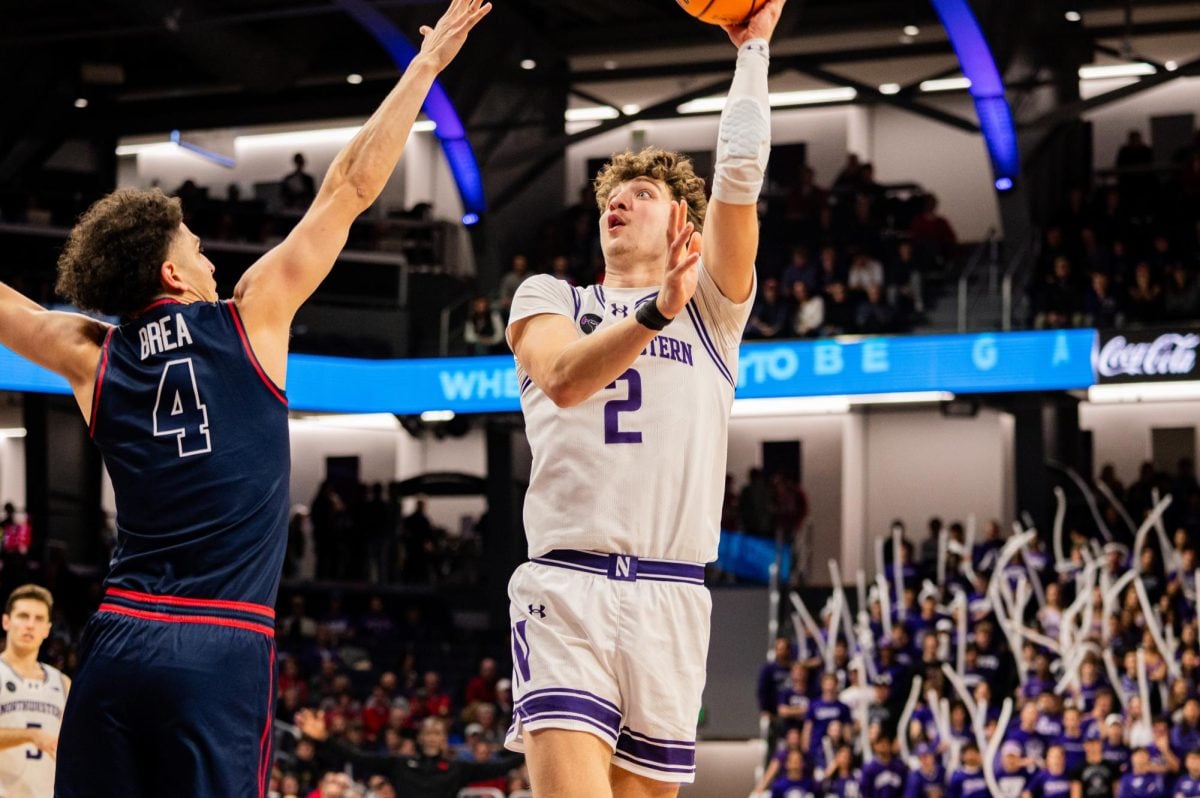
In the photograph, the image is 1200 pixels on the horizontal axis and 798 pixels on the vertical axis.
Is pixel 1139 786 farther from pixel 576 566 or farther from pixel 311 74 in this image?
pixel 311 74

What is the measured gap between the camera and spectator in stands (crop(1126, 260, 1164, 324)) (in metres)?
22.5

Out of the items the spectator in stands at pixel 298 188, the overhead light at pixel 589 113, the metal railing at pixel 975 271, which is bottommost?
the metal railing at pixel 975 271

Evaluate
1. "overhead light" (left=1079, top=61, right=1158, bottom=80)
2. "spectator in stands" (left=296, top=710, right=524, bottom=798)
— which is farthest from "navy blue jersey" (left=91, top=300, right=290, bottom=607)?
"overhead light" (left=1079, top=61, right=1158, bottom=80)

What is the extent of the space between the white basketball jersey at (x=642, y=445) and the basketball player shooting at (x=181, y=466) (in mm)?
889

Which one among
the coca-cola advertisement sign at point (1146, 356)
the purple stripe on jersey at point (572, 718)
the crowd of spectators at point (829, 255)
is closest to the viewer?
the purple stripe on jersey at point (572, 718)

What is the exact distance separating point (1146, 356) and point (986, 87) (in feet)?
15.9

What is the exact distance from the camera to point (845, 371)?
76.3 ft

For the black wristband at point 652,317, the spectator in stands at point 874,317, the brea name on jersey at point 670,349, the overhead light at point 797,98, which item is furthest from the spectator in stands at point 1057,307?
the black wristband at point 652,317

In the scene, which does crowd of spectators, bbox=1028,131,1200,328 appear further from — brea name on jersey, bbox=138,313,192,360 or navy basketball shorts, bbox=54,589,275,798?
navy basketball shorts, bbox=54,589,275,798

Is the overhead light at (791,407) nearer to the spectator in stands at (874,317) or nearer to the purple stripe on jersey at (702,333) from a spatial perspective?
the spectator in stands at (874,317)

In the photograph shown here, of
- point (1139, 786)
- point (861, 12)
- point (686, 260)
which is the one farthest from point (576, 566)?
point (861, 12)

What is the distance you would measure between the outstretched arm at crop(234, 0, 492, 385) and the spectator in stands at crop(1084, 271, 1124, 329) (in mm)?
Result: 19209

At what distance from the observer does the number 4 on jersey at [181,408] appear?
405 cm

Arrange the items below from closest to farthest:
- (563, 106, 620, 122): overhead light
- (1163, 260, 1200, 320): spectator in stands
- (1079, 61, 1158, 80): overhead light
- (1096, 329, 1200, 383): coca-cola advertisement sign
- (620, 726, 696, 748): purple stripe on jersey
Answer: (620, 726, 696, 748): purple stripe on jersey, (1096, 329, 1200, 383): coca-cola advertisement sign, (1163, 260, 1200, 320): spectator in stands, (1079, 61, 1158, 80): overhead light, (563, 106, 620, 122): overhead light
